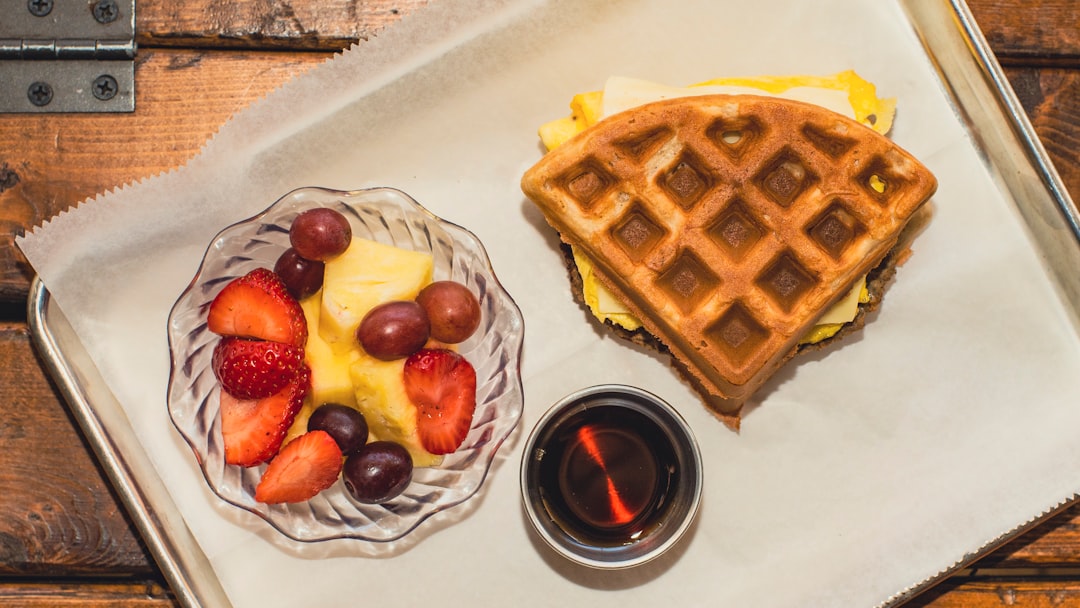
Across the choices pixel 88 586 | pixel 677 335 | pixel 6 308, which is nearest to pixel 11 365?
pixel 6 308

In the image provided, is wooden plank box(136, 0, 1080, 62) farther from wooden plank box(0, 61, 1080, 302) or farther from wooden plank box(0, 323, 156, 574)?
wooden plank box(0, 323, 156, 574)

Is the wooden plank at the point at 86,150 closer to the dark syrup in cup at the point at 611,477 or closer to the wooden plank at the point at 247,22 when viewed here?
the wooden plank at the point at 247,22

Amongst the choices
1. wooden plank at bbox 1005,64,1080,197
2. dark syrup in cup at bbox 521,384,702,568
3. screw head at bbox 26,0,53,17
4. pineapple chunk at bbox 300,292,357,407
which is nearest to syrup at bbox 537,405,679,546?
dark syrup in cup at bbox 521,384,702,568

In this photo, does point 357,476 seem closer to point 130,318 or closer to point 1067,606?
point 130,318

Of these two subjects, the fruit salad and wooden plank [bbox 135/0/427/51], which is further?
wooden plank [bbox 135/0/427/51]

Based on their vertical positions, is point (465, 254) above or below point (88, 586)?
above

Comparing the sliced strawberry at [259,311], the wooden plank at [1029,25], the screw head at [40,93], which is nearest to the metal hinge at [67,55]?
the screw head at [40,93]
